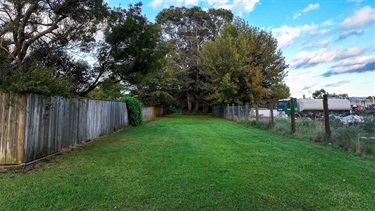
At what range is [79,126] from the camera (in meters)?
7.26

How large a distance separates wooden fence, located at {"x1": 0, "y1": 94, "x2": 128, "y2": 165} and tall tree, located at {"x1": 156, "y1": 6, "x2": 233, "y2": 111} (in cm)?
2599

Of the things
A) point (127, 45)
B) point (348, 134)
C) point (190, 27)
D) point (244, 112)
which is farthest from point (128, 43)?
point (190, 27)

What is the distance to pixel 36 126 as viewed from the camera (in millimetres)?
4926

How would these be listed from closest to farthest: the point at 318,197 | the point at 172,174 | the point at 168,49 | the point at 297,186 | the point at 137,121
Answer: the point at 318,197
the point at 297,186
the point at 172,174
the point at 168,49
the point at 137,121

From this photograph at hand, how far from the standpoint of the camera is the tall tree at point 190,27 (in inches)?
1297

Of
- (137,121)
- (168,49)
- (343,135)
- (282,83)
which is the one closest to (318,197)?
(343,135)

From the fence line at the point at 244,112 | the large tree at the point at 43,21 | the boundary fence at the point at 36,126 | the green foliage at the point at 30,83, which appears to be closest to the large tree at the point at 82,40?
the large tree at the point at 43,21

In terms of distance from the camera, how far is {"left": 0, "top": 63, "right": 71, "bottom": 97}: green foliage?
14.2ft

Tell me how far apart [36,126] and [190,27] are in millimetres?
31474

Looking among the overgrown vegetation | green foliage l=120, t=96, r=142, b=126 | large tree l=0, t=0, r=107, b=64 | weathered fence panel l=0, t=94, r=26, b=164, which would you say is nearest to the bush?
the overgrown vegetation

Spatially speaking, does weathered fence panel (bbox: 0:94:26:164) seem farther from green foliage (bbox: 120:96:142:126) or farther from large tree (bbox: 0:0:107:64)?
green foliage (bbox: 120:96:142:126)

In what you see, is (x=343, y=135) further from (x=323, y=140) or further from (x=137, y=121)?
(x=137, y=121)

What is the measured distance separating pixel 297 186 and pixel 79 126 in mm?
6308

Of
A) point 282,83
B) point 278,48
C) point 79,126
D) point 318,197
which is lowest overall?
point 318,197
